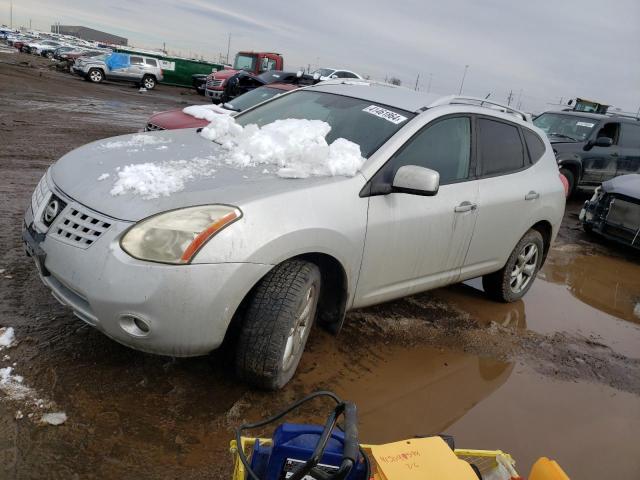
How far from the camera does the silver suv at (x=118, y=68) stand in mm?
27016

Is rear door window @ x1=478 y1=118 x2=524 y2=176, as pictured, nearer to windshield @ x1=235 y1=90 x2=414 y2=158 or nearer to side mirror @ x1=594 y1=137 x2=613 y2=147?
windshield @ x1=235 y1=90 x2=414 y2=158

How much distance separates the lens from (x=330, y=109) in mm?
3760

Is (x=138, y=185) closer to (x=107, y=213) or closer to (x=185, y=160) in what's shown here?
(x=107, y=213)

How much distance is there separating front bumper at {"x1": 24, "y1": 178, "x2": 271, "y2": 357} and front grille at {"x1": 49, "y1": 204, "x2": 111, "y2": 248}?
0.10ft

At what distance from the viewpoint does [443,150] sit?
361 cm

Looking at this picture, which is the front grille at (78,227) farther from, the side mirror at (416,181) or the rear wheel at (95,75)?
the rear wheel at (95,75)

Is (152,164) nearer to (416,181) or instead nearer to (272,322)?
(272,322)

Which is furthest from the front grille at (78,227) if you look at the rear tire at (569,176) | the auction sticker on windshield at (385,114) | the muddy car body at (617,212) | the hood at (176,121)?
the rear tire at (569,176)

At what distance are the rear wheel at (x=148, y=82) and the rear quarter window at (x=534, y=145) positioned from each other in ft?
90.7

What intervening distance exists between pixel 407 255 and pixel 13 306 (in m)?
2.53

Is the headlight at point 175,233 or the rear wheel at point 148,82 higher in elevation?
the headlight at point 175,233

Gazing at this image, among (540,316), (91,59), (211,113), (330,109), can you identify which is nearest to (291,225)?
(330,109)

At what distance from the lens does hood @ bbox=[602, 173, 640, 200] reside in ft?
23.7

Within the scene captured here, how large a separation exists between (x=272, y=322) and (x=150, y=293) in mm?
620
